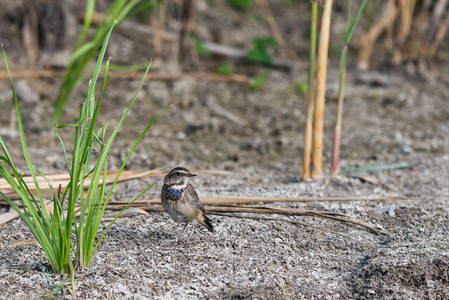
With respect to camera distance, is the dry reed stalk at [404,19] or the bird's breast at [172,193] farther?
the dry reed stalk at [404,19]

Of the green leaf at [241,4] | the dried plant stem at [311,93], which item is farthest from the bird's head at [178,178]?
the green leaf at [241,4]

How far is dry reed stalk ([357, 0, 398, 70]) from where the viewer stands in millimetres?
7090

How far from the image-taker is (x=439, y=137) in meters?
5.43

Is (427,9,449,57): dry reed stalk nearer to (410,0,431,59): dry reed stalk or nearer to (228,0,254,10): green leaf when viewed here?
(410,0,431,59): dry reed stalk

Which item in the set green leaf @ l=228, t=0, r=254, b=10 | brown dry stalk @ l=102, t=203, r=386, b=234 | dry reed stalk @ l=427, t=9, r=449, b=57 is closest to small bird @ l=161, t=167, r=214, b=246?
brown dry stalk @ l=102, t=203, r=386, b=234

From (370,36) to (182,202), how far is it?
16.0 feet

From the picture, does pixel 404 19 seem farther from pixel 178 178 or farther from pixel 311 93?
pixel 178 178

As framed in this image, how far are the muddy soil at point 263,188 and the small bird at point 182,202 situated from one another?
0.41ft

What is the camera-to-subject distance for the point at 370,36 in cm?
716

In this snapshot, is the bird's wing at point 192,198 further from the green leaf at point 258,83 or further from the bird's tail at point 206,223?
the green leaf at point 258,83

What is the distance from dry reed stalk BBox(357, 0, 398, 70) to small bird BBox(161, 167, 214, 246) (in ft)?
15.1

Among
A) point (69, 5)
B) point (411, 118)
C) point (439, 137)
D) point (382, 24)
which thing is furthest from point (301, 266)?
point (382, 24)

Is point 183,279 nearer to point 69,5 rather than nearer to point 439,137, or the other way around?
point 439,137

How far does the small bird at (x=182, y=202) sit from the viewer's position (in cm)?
306
